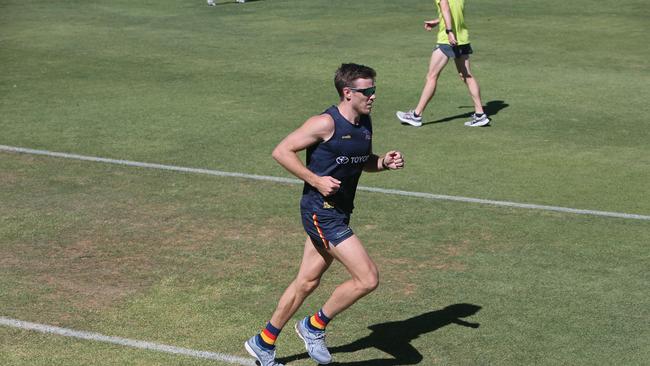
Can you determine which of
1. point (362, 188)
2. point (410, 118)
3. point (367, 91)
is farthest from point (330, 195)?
point (410, 118)

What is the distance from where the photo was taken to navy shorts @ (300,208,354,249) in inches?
316

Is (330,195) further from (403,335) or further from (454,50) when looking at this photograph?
(454,50)

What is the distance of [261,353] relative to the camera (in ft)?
27.0

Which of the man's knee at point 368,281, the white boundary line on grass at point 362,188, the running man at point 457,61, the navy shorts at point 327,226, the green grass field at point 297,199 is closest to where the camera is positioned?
the man's knee at point 368,281

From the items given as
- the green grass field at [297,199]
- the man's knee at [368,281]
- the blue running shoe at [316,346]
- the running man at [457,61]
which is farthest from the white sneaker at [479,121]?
the man's knee at [368,281]

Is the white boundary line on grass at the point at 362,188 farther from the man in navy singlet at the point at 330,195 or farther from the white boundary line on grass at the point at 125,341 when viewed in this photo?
the white boundary line on grass at the point at 125,341

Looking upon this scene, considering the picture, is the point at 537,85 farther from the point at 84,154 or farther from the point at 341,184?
the point at 341,184

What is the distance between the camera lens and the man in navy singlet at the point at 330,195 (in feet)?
26.2

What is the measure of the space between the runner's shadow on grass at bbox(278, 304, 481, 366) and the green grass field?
0.08ft

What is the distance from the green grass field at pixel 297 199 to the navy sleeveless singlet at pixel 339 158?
131 cm

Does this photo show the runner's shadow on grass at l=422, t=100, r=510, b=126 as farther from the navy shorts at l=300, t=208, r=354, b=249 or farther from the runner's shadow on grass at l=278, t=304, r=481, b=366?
the navy shorts at l=300, t=208, r=354, b=249

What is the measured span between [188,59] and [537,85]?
277 inches

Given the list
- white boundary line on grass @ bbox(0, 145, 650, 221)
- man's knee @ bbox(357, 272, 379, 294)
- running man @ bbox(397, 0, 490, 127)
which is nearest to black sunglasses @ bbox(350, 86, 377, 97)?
man's knee @ bbox(357, 272, 379, 294)

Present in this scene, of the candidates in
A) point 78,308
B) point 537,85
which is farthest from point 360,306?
point 537,85
